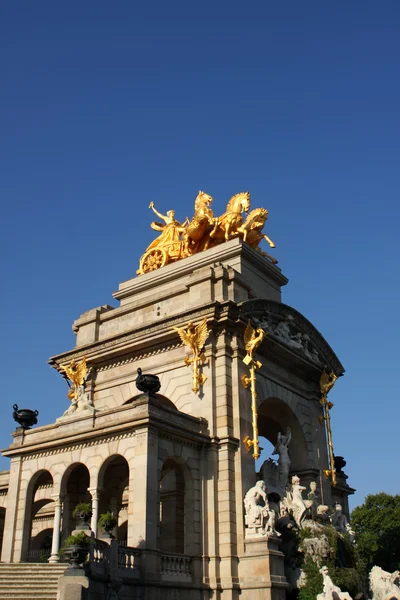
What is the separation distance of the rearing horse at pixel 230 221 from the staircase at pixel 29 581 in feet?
61.5

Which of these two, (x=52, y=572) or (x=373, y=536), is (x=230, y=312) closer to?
(x=52, y=572)

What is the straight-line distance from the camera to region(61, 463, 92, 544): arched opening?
2942 cm

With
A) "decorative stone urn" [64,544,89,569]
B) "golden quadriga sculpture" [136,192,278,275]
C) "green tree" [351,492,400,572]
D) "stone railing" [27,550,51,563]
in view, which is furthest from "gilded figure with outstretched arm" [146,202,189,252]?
"green tree" [351,492,400,572]

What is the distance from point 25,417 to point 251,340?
33.9 ft

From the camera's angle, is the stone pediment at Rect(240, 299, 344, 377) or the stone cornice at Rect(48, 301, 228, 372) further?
the stone pediment at Rect(240, 299, 344, 377)

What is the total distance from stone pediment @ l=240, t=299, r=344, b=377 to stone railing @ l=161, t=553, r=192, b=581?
1012 centimetres

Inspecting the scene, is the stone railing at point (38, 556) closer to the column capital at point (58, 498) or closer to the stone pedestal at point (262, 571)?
the column capital at point (58, 498)

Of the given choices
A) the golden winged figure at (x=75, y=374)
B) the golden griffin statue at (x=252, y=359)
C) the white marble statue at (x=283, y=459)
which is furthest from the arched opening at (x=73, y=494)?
the white marble statue at (x=283, y=459)

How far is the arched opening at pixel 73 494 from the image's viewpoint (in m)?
29.4

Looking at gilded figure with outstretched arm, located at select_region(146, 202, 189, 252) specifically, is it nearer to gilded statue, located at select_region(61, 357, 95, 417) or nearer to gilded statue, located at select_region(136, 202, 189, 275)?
gilded statue, located at select_region(136, 202, 189, 275)

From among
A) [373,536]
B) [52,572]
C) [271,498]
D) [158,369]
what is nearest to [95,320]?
[158,369]

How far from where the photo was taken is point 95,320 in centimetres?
3553

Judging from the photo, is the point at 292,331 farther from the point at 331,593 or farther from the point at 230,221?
the point at 331,593

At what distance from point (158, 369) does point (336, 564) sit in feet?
34.9
